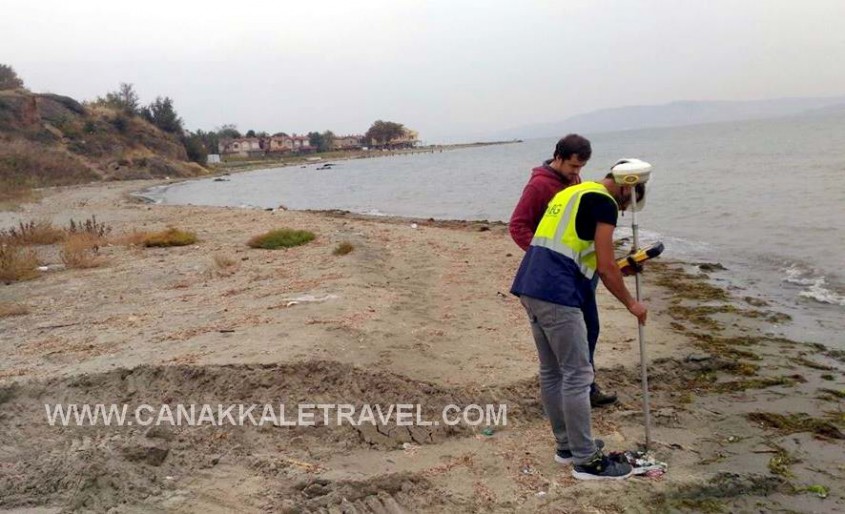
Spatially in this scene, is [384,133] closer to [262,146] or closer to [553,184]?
[262,146]

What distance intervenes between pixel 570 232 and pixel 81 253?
10.2 m

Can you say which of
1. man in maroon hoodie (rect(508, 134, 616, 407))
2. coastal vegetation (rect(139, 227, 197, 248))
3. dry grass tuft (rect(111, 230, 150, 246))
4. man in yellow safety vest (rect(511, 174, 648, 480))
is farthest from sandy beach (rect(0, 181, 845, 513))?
dry grass tuft (rect(111, 230, 150, 246))

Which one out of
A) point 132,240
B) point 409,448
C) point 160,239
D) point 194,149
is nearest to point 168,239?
point 160,239

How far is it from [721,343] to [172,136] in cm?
8275

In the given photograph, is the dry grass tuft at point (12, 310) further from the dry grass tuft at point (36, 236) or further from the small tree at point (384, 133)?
the small tree at point (384, 133)

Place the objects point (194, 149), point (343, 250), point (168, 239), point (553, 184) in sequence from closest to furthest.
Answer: point (553, 184) < point (343, 250) < point (168, 239) < point (194, 149)

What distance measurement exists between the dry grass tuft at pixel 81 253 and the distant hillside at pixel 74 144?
111ft

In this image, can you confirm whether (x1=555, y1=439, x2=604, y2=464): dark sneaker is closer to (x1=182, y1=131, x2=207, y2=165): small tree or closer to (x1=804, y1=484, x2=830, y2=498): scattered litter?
(x1=804, y1=484, x2=830, y2=498): scattered litter

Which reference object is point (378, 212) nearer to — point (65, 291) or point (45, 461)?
point (65, 291)

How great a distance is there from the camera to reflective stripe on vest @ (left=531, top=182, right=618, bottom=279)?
3660mm

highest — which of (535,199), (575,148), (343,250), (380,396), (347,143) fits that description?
(347,143)

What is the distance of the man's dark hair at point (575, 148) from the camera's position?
4.23m

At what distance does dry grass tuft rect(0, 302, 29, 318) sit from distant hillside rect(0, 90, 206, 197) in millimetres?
38726

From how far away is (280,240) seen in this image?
1279cm
